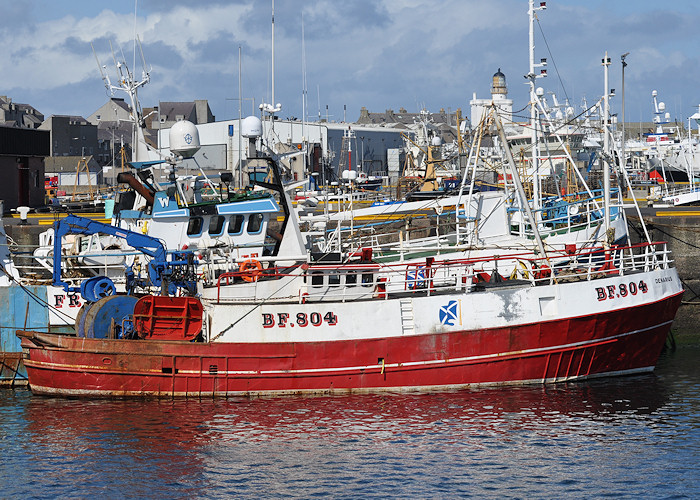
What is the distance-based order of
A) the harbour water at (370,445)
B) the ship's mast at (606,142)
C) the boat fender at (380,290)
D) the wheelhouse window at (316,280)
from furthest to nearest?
the ship's mast at (606,142) → the wheelhouse window at (316,280) → the boat fender at (380,290) → the harbour water at (370,445)

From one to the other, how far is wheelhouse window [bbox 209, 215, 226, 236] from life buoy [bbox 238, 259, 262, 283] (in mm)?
1984

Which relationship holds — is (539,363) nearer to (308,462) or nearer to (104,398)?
(308,462)

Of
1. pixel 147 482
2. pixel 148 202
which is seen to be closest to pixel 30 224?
pixel 148 202

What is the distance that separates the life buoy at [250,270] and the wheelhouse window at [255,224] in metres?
1.53

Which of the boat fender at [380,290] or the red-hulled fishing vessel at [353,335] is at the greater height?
the boat fender at [380,290]

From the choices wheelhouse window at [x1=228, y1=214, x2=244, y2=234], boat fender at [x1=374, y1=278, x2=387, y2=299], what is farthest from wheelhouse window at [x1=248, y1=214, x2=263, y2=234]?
boat fender at [x1=374, y1=278, x2=387, y2=299]

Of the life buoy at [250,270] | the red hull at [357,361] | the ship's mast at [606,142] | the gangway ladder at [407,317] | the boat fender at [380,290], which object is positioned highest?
the ship's mast at [606,142]

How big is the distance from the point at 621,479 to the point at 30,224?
2306 centimetres

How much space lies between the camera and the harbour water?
634 inches

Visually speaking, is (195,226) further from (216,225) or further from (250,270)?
(250,270)

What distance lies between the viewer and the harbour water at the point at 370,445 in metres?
16.1

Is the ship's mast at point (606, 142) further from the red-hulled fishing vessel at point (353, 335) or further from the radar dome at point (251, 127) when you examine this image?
the radar dome at point (251, 127)

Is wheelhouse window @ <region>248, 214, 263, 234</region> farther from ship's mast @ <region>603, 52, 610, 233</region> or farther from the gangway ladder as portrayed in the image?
ship's mast @ <region>603, 52, 610, 233</region>

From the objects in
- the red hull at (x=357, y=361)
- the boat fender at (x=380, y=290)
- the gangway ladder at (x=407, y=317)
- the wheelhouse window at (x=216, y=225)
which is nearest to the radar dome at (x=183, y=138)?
the wheelhouse window at (x=216, y=225)
